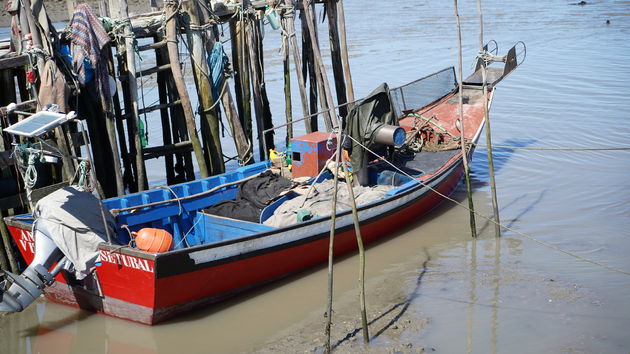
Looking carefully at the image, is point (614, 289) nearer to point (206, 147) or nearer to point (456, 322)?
point (456, 322)

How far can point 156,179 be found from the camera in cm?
1364

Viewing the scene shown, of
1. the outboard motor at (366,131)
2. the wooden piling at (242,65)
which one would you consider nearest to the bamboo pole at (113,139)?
the wooden piling at (242,65)

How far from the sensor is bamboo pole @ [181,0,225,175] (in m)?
11.0

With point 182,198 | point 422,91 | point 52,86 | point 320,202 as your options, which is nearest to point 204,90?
point 182,198

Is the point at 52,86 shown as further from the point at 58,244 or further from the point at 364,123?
the point at 364,123

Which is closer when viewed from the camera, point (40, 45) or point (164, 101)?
point (40, 45)

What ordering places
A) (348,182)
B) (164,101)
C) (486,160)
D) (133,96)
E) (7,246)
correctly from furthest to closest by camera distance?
(486,160) < (164,101) < (133,96) < (7,246) < (348,182)

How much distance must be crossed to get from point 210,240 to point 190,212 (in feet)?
1.95

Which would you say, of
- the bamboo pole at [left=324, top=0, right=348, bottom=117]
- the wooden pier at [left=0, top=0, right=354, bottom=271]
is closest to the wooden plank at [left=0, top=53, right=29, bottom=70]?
the wooden pier at [left=0, top=0, right=354, bottom=271]

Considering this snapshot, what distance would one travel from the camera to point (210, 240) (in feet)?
31.1

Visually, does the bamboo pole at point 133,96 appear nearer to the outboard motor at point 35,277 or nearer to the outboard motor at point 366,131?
the outboard motor at point 35,277

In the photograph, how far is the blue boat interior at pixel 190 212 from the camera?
30.0 ft

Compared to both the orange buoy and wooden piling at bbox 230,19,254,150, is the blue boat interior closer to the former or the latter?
the orange buoy

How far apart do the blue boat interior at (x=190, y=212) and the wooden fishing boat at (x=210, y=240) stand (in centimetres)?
1
